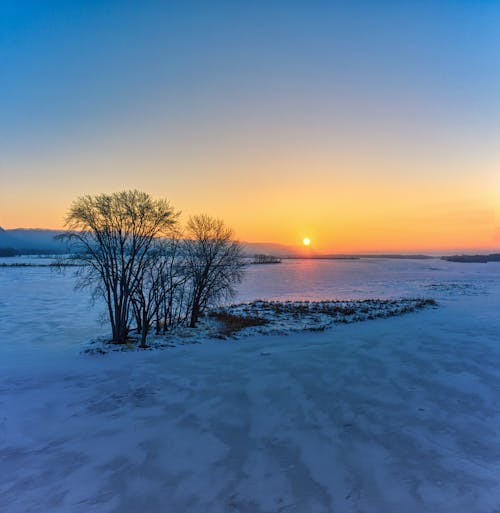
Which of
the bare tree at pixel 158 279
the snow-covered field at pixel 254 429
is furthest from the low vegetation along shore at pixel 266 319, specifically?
the snow-covered field at pixel 254 429

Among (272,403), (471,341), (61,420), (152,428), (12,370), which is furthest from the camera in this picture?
(471,341)

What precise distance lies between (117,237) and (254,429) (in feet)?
44.9

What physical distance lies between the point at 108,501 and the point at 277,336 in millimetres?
13200

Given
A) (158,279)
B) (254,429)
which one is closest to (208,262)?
(158,279)

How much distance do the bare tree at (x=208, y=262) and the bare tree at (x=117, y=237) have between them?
16.0 ft

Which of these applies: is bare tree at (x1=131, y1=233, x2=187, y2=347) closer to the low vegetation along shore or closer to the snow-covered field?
the low vegetation along shore

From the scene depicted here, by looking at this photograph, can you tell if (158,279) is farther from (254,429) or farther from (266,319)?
Answer: (254,429)

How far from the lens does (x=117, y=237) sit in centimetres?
1694

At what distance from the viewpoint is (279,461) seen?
5.91 metres

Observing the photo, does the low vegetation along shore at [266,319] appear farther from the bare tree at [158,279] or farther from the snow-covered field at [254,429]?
the snow-covered field at [254,429]

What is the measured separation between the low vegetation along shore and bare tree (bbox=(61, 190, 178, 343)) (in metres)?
2.40

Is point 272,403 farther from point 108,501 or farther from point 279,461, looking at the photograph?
point 108,501

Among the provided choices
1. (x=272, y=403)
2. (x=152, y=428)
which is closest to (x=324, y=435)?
(x=272, y=403)

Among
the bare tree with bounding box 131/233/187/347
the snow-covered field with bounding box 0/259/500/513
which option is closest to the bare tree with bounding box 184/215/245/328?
the bare tree with bounding box 131/233/187/347
